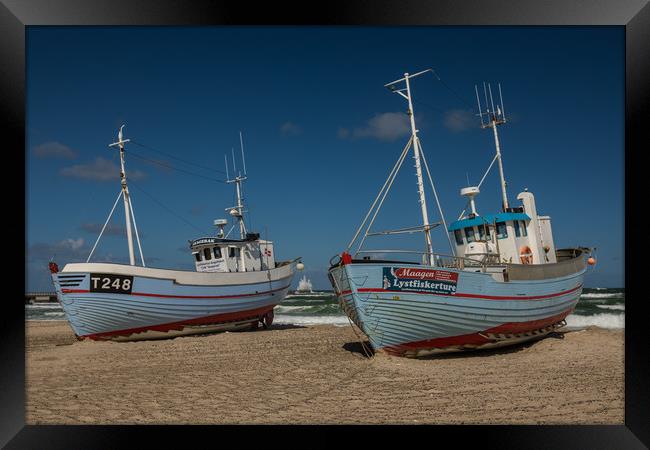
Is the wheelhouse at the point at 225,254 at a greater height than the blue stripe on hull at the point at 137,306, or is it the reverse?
the wheelhouse at the point at 225,254

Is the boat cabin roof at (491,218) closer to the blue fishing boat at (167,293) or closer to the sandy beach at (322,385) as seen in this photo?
the sandy beach at (322,385)

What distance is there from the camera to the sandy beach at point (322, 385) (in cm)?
657

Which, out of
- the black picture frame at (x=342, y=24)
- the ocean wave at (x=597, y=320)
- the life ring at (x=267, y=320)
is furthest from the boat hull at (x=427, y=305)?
the ocean wave at (x=597, y=320)

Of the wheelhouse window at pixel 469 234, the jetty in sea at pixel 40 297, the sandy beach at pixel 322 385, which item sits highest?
the wheelhouse window at pixel 469 234

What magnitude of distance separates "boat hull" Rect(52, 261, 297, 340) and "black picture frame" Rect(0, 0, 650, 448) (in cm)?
754

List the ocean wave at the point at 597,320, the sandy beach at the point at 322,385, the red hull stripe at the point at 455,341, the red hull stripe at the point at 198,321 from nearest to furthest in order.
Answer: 1. the sandy beach at the point at 322,385
2. the red hull stripe at the point at 455,341
3. the red hull stripe at the point at 198,321
4. the ocean wave at the point at 597,320

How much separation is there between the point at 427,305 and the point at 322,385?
2.46m

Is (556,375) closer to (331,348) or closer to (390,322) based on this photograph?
(390,322)

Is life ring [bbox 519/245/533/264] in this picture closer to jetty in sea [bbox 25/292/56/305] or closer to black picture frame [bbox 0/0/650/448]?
black picture frame [bbox 0/0/650/448]

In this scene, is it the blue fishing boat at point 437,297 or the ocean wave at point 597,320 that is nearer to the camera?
the blue fishing boat at point 437,297

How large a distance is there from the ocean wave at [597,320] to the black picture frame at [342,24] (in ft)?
69.1

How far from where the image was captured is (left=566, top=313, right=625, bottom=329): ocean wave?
2548cm

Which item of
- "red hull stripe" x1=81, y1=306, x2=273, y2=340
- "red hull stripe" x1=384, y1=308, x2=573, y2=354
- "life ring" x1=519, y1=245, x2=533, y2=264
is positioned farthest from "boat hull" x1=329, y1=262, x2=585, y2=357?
"red hull stripe" x1=81, y1=306, x2=273, y2=340

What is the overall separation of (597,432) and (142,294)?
1104cm
